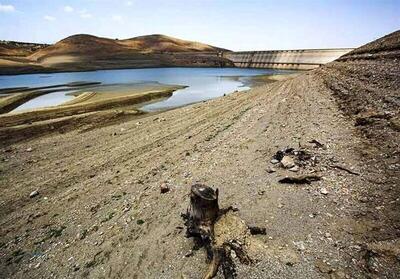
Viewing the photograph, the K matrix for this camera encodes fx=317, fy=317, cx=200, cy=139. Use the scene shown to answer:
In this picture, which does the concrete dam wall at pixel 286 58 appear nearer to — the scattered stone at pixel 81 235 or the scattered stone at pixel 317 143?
the scattered stone at pixel 317 143

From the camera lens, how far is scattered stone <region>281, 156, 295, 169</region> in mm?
10908

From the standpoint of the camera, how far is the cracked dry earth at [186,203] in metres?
6.96

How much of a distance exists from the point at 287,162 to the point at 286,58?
445 feet

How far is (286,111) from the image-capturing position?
2047 cm

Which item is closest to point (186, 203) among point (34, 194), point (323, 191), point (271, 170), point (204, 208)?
point (204, 208)

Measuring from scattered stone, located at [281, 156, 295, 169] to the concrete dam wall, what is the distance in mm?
108767

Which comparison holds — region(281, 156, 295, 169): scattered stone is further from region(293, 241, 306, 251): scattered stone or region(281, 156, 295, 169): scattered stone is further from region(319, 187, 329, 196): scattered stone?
region(293, 241, 306, 251): scattered stone

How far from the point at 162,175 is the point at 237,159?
342 cm

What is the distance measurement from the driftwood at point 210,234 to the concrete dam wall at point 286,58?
11323 centimetres

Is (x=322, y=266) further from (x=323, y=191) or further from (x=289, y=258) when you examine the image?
(x=323, y=191)

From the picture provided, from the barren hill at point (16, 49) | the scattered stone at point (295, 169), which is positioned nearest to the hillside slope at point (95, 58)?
the barren hill at point (16, 49)

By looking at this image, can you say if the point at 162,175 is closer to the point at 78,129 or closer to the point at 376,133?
the point at 376,133

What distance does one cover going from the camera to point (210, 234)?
7.42 m

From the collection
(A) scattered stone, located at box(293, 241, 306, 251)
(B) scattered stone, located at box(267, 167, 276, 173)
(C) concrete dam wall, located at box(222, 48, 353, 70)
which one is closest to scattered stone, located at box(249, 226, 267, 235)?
(A) scattered stone, located at box(293, 241, 306, 251)
